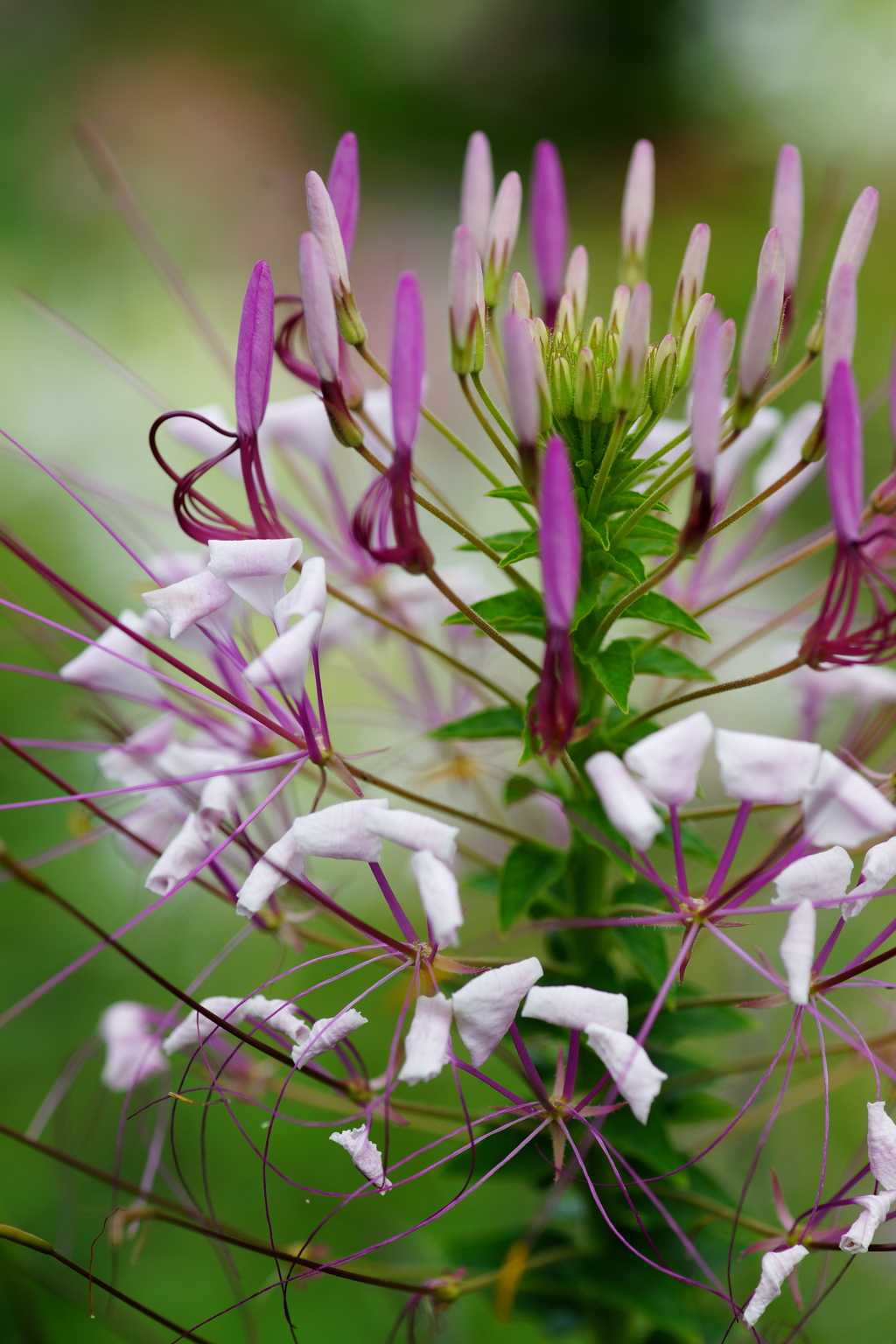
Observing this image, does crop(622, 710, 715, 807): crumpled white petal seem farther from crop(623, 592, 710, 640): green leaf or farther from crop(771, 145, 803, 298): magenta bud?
crop(771, 145, 803, 298): magenta bud

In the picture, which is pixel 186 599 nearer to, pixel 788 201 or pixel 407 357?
pixel 407 357

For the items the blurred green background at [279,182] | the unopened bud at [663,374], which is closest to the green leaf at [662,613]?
the unopened bud at [663,374]

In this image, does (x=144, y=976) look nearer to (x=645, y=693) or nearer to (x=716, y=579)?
(x=645, y=693)

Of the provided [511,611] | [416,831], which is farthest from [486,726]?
[416,831]

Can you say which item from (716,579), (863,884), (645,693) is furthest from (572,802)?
(645,693)

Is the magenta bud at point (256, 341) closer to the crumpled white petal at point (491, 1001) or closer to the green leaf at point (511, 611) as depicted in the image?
the green leaf at point (511, 611)

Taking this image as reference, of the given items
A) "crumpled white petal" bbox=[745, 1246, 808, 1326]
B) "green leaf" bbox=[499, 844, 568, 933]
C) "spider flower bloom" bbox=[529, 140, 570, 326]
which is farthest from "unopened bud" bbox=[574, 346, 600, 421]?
"crumpled white petal" bbox=[745, 1246, 808, 1326]

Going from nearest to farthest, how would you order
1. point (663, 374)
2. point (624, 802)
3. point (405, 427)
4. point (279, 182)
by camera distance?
point (624, 802)
point (405, 427)
point (663, 374)
point (279, 182)

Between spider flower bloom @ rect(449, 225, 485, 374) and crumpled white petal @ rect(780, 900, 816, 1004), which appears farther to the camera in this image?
spider flower bloom @ rect(449, 225, 485, 374)
